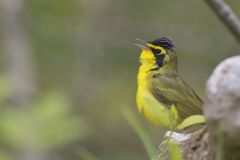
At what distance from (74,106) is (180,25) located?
5.86 ft

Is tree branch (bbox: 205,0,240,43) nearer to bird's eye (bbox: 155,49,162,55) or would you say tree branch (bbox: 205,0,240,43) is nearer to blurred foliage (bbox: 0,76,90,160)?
bird's eye (bbox: 155,49,162,55)

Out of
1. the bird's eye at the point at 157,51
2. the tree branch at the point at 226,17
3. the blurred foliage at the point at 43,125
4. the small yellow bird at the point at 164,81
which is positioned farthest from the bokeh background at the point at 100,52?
the tree branch at the point at 226,17

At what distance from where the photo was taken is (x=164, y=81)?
644 cm

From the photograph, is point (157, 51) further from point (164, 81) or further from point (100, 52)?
point (100, 52)

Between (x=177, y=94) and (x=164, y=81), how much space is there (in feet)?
0.69

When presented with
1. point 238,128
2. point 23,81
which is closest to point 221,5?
point 238,128

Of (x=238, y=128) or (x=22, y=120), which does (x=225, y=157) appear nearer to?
(x=238, y=128)

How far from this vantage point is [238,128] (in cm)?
239

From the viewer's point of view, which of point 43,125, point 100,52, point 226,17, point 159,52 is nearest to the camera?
point 226,17

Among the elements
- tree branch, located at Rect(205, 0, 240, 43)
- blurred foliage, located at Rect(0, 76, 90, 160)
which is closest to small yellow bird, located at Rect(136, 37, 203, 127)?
blurred foliage, located at Rect(0, 76, 90, 160)

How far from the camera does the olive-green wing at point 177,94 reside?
6.01m

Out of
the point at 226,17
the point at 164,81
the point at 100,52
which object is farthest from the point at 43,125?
the point at 226,17

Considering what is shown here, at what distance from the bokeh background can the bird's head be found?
259 centimetres

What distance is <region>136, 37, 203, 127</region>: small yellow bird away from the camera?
19.9ft
